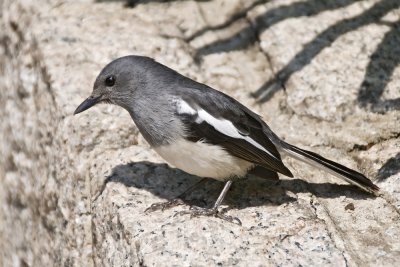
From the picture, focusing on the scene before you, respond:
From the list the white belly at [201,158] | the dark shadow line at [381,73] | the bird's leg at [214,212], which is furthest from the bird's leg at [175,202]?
the dark shadow line at [381,73]

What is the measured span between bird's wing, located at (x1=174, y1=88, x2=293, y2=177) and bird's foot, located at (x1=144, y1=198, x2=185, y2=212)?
1.79 ft

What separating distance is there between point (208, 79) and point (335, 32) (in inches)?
53.6

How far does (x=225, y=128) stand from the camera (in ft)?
18.5

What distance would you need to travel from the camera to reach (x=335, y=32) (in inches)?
282

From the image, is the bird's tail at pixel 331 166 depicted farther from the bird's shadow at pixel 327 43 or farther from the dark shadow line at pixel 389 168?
the bird's shadow at pixel 327 43

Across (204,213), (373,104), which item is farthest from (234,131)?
(373,104)

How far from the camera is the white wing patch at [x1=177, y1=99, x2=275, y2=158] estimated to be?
5578mm

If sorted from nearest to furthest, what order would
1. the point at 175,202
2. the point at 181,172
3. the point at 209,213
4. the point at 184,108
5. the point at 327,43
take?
the point at 209,213
the point at 184,108
the point at 175,202
the point at 181,172
the point at 327,43

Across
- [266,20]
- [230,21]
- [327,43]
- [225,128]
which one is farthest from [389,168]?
[230,21]

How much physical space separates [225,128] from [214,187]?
2.21 feet

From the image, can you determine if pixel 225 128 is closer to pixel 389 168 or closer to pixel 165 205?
pixel 165 205

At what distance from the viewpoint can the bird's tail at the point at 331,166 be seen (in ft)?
18.5

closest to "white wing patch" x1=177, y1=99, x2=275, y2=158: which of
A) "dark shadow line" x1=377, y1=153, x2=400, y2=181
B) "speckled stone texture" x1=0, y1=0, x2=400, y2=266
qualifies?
"speckled stone texture" x1=0, y1=0, x2=400, y2=266

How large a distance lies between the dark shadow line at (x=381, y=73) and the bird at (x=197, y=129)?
1.04 m
